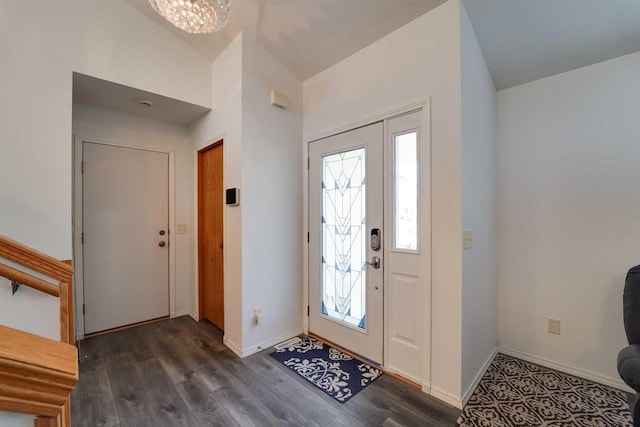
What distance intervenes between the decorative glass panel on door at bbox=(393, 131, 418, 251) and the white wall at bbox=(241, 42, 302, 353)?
1140 millimetres

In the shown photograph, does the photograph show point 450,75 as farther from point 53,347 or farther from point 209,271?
point 209,271

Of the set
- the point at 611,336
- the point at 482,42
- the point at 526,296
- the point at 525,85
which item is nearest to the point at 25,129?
the point at 482,42

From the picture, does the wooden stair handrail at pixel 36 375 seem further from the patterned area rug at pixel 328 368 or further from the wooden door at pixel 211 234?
the wooden door at pixel 211 234

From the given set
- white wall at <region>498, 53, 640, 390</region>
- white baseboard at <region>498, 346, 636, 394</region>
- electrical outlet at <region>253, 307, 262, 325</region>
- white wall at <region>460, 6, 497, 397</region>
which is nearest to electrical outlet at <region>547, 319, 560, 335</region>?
white wall at <region>498, 53, 640, 390</region>

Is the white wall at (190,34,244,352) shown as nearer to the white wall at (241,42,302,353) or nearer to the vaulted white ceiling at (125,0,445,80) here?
the white wall at (241,42,302,353)

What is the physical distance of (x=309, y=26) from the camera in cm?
229

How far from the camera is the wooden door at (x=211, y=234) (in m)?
2.99

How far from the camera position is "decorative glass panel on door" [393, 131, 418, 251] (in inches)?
80.6

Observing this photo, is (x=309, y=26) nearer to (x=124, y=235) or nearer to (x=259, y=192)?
(x=259, y=192)

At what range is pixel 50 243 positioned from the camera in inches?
80.3

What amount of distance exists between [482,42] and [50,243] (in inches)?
142

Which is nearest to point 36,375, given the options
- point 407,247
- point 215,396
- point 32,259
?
point 32,259

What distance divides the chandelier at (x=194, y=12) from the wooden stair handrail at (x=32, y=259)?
1385mm

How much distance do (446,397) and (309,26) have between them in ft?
9.90
